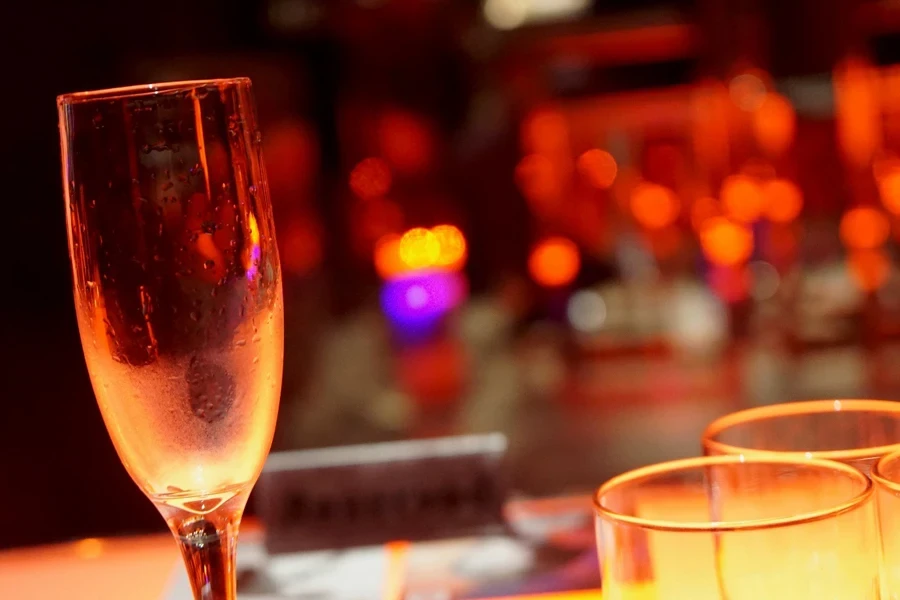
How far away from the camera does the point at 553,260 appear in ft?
15.6

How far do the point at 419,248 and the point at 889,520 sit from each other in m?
4.45

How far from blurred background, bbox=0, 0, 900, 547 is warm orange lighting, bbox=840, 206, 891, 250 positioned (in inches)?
0.5

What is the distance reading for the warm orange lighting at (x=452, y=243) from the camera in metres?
4.80

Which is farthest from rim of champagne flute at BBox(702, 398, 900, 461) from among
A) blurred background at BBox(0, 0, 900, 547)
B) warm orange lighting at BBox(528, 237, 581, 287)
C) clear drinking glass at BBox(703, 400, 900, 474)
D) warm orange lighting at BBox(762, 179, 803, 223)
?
warm orange lighting at BBox(528, 237, 581, 287)

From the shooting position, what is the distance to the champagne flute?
15.8 inches

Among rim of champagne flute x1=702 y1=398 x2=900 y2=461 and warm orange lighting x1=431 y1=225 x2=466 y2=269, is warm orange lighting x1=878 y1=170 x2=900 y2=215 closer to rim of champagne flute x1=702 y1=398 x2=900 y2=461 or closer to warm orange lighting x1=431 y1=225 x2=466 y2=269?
warm orange lighting x1=431 y1=225 x2=466 y2=269

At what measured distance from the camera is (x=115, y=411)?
1.35 feet

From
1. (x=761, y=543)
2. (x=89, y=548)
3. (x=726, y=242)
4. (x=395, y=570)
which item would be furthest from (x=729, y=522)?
(x=726, y=242)

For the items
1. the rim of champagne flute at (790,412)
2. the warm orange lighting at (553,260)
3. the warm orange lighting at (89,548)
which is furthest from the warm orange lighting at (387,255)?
Result: the rim of champagne flute at (790,412)

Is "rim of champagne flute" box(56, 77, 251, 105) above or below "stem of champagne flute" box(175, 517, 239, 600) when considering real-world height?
above

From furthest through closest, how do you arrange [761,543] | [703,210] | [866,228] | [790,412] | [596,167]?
[596,167]
[703,210]
[866,228]
[790,412]
[761,543]

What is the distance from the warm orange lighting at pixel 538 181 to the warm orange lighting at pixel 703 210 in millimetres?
559

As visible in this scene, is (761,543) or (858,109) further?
(858,109)

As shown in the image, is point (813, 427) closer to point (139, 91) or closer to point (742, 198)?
point (139, 91)
